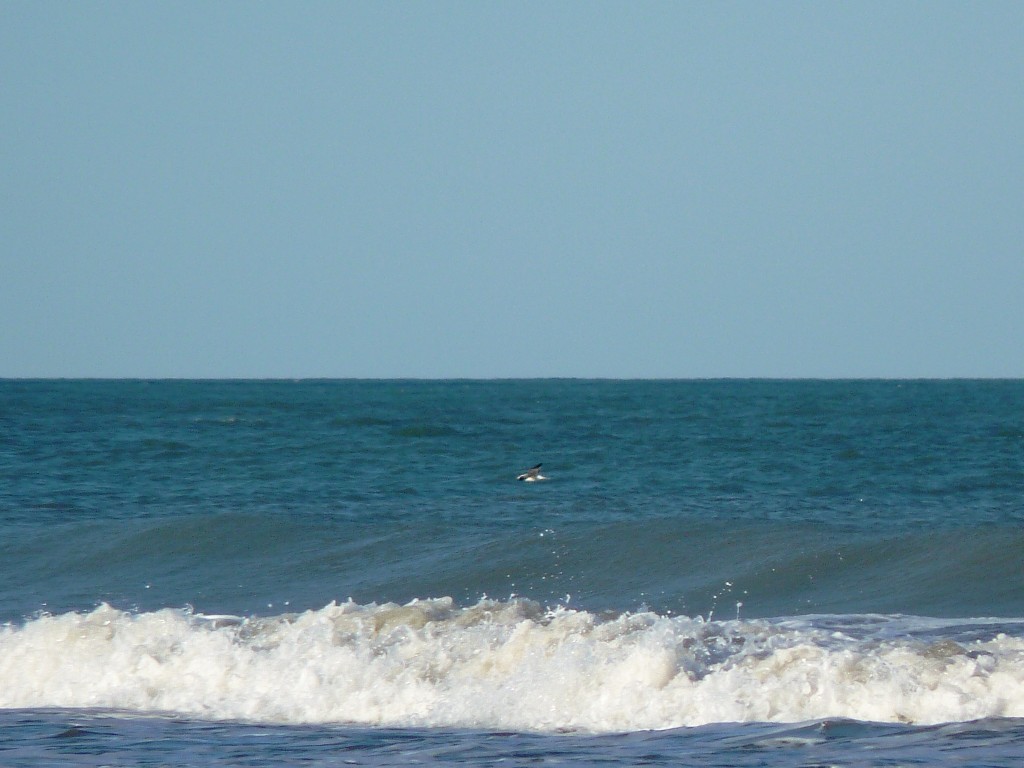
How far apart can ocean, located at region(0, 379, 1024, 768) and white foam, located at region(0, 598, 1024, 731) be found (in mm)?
25

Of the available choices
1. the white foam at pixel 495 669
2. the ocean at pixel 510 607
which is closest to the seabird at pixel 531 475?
the ocean at pixel 510 607

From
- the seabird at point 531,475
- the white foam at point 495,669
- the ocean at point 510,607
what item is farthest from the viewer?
the seabird at point 531,475

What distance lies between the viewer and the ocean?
8.22 meters

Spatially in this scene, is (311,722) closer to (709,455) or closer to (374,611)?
(374,611)

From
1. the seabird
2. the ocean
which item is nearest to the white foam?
the ocean

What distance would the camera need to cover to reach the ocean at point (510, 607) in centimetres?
822

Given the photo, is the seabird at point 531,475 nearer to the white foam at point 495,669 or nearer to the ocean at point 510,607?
the ocean at point 510,607

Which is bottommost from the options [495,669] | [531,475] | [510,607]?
[495,669]

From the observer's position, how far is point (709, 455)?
28.3 metres

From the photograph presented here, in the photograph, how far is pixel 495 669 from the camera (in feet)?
32.1

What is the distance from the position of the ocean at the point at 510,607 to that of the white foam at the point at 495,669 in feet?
0.08

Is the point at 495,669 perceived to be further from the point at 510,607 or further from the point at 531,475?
the point at 531,475

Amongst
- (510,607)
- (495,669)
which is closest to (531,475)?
(510,607)

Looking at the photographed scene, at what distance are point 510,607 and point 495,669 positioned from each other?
4.37 ft
